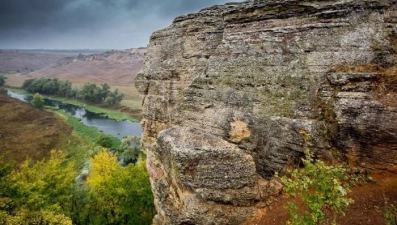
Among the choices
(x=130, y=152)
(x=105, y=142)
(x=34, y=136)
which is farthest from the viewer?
(x=34, y=136)

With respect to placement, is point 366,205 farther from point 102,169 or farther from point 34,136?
point 34,136

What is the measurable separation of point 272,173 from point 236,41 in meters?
8.75

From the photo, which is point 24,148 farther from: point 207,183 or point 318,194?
point 318,194

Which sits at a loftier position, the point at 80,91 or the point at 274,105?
the point at 274,105

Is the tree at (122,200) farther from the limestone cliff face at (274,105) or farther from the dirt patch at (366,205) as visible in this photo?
the dirt patch at (366,205)

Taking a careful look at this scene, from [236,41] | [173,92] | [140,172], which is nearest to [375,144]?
[236,41]

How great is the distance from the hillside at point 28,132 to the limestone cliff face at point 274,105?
1507 inches

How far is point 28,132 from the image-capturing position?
66.5 m

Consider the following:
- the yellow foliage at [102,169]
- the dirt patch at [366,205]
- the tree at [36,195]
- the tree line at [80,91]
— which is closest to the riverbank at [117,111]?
the tree line at [80,91]

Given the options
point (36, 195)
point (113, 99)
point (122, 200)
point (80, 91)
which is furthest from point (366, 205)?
point (80, 91)

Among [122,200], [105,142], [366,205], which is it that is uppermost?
[366,205]

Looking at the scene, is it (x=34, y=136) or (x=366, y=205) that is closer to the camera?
(x=366, y=205)

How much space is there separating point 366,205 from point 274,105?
663 cm

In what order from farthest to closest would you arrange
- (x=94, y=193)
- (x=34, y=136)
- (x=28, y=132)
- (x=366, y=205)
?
(x=28, y=132), (x=34, y=136), (x=94, y=193), (x=366, y=205)
